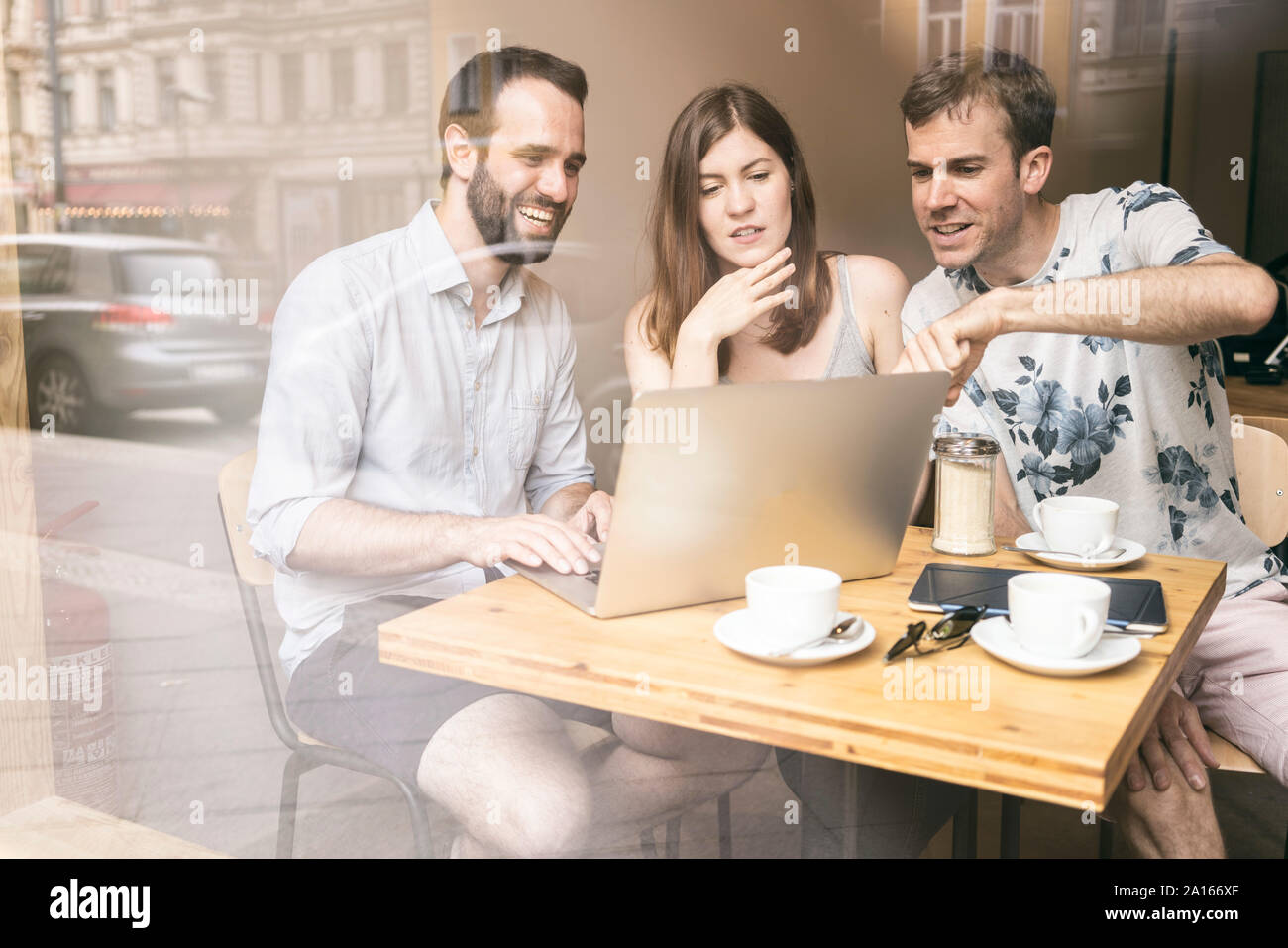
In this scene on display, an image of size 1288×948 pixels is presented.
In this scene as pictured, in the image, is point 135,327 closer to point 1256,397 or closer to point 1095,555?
point 1095,555

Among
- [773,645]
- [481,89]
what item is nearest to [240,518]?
[481,89]

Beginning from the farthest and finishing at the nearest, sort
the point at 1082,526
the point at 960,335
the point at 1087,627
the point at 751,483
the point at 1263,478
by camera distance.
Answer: the point at 1263,478 → the point at 960,335 → the point at 1082,526 → the point at 751,483 → the point at 1087,627

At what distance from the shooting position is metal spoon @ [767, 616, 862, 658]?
1.01 m

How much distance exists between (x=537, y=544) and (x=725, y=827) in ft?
1.98

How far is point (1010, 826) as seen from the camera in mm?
1560

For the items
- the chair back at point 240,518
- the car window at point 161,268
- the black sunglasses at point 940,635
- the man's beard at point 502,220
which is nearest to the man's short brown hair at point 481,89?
the man's beard at point 502,220

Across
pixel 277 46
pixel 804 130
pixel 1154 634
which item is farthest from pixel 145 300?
pixel 1154 634

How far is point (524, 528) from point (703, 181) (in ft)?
2.95

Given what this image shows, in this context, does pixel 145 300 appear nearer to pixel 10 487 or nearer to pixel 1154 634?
pixel 10 487

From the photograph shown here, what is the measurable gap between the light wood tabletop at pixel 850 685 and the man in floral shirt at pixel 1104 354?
45 cm

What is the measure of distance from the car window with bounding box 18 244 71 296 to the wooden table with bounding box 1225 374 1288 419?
200 cm

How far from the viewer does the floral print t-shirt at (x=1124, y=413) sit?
1776 millimetres

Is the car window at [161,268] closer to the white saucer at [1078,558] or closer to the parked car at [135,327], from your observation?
the parked car at [135,327]
